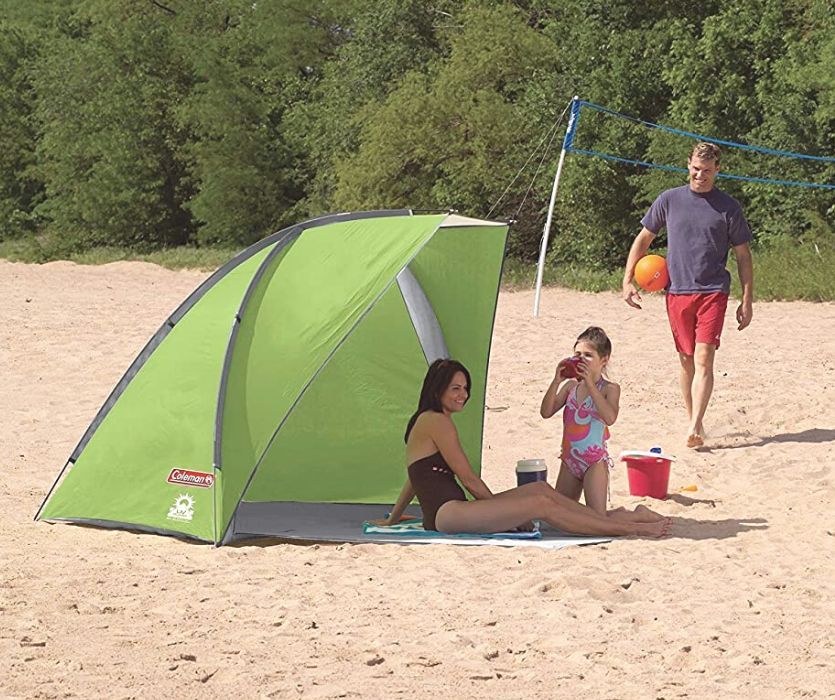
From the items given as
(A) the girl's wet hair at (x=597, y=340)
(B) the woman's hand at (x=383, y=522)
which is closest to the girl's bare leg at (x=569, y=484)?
(A) the girl's wet hair at (x=597, y=340)

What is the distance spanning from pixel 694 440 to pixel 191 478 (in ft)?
10.3

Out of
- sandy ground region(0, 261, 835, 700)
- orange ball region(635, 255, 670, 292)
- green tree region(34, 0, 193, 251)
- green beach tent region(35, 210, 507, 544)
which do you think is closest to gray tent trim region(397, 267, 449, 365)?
green beach tent region(35, 210, 507, 544)

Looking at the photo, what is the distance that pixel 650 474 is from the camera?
282 inches

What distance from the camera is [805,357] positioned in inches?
436

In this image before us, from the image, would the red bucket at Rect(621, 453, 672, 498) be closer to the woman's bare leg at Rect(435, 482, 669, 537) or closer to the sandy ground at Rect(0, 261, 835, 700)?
the sandy ground at Rect(0, 261, 835, 700)

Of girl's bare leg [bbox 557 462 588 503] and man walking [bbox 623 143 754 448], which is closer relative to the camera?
girl's bare leg [bbox 557 462 588 503]

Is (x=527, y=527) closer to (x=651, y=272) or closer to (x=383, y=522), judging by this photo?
(x=383, y=522)

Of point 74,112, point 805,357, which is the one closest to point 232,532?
point 805,357

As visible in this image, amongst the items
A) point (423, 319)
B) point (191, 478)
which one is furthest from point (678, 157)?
point (191, 478)

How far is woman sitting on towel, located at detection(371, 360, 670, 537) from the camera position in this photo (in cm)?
616

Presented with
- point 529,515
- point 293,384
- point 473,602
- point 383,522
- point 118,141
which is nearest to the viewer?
point 473,602

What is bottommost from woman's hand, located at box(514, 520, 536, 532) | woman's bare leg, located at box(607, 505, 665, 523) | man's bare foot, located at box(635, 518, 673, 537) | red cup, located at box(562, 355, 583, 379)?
woman's hand, located at box(514, 520, 536, 532)

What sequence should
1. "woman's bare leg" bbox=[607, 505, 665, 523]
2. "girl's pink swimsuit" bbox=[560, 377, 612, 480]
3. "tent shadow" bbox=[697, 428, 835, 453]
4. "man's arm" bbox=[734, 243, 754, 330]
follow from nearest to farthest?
"woman's bare leg" bbox=[607, 505, 665, 523] < "girl's pink swimsuit" bbox=[560, 377, 612, 480] < "man's arm" bbox=[734, 243, 754, 330] < "tent shadow" bbox=[697, 428, 835, 453]

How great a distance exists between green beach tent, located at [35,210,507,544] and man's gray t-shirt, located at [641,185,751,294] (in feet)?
4.43
